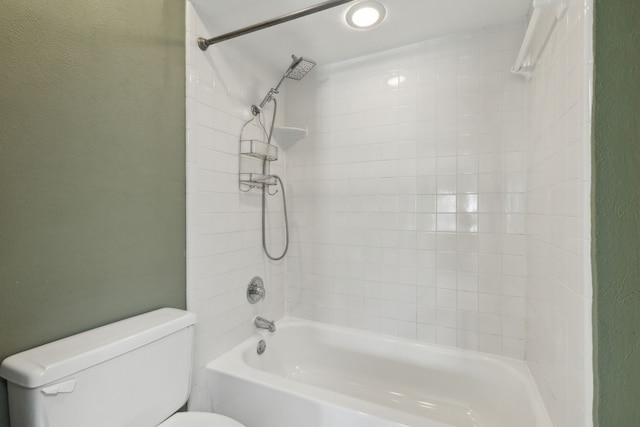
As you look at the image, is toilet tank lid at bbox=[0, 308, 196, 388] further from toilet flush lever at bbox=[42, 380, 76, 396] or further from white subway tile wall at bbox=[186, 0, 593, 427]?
white subway tile wall at bbox=[186, 0, 593, 427]

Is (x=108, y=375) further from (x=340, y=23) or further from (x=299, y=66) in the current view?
(x=340, y=23)

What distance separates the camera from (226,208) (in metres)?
1.61

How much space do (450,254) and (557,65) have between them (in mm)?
1002

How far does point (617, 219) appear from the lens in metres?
0.75

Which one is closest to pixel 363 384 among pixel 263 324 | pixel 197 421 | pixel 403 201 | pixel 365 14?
pixel 263 324

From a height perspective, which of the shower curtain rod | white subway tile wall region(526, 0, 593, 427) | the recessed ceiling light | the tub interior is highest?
the recessed ceiling light

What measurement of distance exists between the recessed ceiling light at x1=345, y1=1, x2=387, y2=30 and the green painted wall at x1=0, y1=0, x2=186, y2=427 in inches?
32.9

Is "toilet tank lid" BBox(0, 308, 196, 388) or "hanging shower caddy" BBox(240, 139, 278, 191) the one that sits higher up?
"hanging shower caddy" BBox(240, 139, 278, 191)

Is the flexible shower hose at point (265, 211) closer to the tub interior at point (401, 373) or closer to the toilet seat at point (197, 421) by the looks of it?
the tub interior at point (401, 373)

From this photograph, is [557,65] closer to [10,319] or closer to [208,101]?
[208,101]

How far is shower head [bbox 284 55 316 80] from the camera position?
1.59 m

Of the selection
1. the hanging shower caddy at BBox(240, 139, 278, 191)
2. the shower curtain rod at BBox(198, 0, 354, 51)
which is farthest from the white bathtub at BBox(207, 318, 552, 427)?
the shower curtain rod at BBox(198, 0, 354, 51)

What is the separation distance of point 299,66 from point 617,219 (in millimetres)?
1543

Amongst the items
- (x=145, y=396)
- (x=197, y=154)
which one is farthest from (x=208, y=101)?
(x=145, y=396)
